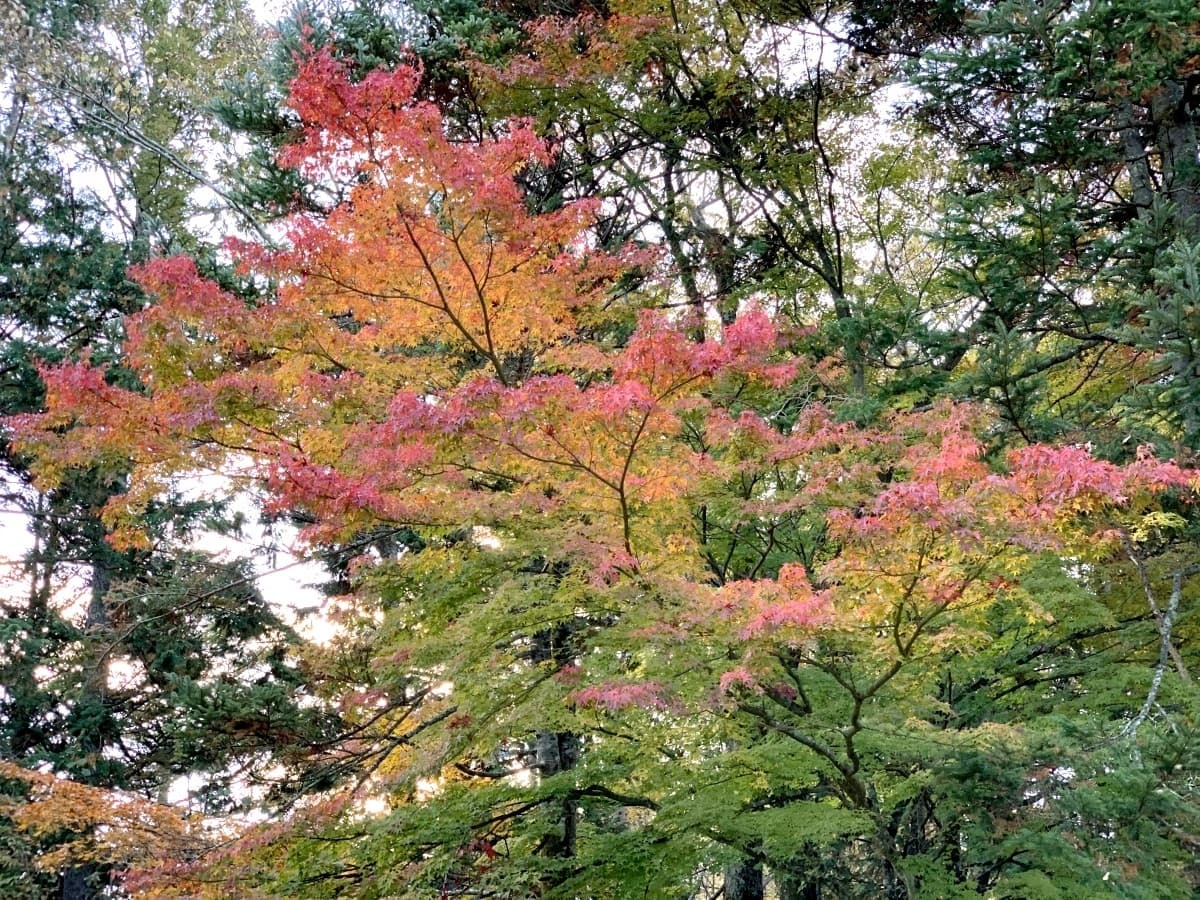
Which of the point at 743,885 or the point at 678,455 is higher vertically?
the point at 678,455

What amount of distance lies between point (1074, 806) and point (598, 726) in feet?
10.1

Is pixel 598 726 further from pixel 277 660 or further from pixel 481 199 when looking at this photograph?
pixel 277 660

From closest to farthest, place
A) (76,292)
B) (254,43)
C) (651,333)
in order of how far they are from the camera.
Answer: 1. (651,333)
2. (76,292)
3. (254,43)

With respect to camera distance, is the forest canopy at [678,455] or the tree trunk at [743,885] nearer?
the forest canopy at [678,455]

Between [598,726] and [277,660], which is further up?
[277,660]

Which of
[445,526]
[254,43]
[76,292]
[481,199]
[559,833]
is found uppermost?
Result: [254,43]

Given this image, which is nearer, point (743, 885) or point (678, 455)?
point (678, 455)

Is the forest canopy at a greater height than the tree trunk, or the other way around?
the forest canopy

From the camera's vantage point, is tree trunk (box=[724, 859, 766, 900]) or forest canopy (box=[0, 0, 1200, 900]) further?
tree trunk (box=[724, 859, 766, 900])

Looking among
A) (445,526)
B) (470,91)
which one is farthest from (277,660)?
(470,91)

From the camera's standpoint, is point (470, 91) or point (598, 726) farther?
point (470, 91)

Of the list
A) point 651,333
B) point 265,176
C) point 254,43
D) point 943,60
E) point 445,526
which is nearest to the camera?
point 651,333

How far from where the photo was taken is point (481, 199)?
14.2 feet

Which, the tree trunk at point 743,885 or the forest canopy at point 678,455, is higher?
the forest canopy at point 678,455
